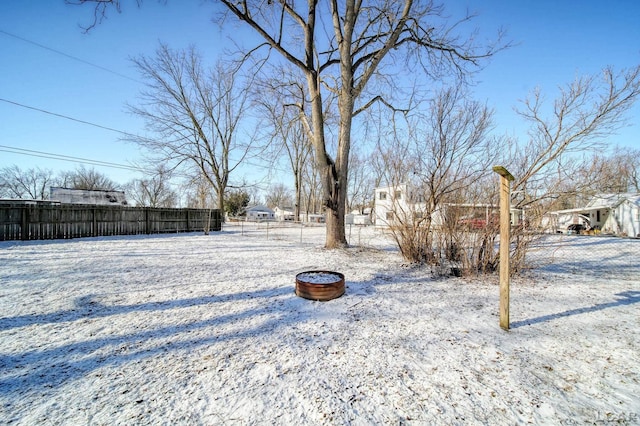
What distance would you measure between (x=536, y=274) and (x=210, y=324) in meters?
6.46

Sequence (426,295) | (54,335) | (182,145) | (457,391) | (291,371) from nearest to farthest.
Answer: (457,391) → (291,371) → (54,335) → (426,295) → (182,145)

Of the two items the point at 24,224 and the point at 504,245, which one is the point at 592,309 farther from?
the point at 24,224

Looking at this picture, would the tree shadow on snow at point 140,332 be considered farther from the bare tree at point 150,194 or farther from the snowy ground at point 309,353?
the bare tree at point 150,194

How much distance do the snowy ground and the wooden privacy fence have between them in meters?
8.01

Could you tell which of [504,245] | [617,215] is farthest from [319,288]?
[617,215]

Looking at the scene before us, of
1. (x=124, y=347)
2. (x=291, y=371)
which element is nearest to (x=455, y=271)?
(x=291, y=371)

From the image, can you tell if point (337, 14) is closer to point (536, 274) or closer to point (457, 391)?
point (536, 274)

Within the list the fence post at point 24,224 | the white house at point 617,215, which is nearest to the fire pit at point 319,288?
the fence post at point 24,224

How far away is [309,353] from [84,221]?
1404 cm

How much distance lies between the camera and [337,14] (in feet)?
27.1

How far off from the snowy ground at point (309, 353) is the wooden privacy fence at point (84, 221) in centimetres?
801

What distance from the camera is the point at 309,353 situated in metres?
2.41

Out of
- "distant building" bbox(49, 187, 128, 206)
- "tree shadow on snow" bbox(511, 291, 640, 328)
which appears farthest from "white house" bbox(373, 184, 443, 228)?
"distant building" bbox(49, 187, 128, 206)

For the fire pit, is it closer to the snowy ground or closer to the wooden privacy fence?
the snowy ground
